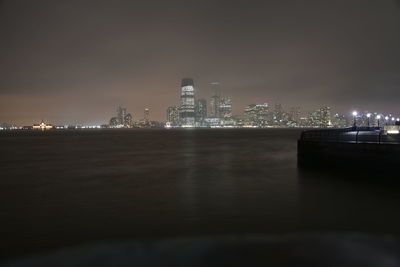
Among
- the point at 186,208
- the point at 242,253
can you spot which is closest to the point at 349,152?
the point at 186,208

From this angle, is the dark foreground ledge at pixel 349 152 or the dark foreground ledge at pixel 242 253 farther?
the dark foreground ledge at pixel 349 152

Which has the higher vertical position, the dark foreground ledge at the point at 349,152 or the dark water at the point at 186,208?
the dark foreground ledge at the point at 349,152

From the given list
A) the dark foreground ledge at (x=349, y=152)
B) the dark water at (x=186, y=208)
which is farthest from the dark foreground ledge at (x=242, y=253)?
the dark foreground ledge at (x=349, y=152)

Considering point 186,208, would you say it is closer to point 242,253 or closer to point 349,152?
point 242,253

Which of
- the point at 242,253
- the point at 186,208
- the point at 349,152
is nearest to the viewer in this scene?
the point at 242,253

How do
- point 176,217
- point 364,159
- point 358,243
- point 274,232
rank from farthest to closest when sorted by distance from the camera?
point 364,159, point 176,217, point 274,232, point 358,243

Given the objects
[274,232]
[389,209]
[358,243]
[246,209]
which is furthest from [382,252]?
[246,209]

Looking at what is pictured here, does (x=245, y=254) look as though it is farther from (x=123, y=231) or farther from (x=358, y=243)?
(x=123, y=231)

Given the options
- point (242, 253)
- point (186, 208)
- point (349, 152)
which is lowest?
point (186, 208)

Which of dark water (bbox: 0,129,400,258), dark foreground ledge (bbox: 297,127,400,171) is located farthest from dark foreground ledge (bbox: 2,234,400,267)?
dark foreground ledge (bbox: 297,127,400,171)

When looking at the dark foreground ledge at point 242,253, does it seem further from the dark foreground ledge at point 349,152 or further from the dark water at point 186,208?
the dark foreground ledge at point 349,152

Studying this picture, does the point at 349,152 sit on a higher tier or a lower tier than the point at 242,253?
higher

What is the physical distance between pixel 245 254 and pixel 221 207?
20.6ft

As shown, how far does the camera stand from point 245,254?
33.7 ft
